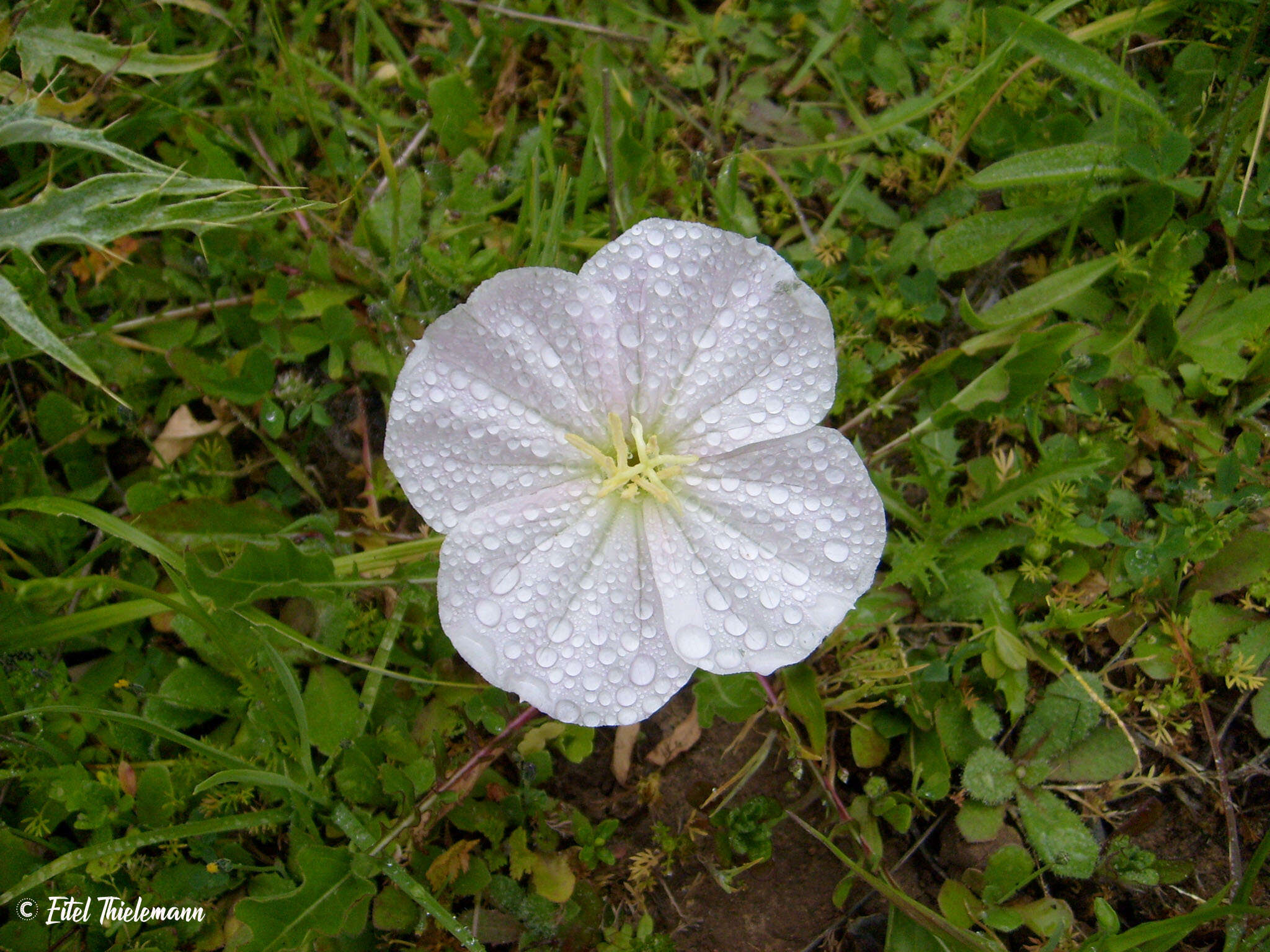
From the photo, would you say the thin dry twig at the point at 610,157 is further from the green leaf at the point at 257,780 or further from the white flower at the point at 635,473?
the green leaf at the point at 257,780

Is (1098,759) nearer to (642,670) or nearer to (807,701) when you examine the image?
(807,701)

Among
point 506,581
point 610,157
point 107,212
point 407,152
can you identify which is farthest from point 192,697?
point 610,157

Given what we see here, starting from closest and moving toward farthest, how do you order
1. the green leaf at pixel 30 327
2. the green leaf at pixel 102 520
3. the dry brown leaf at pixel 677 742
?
1. the green leaf at pixel 30 327
2. the green leaf at pixel 102 520
3. the dry brown leaf at pixel 677 742

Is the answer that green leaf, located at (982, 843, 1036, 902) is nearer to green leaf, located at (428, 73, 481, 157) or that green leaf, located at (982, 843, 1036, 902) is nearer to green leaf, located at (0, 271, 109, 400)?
green leaf, located at (0, 271, 109, 400)

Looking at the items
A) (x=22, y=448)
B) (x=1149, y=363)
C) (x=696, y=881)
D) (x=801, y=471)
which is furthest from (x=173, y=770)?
(x=1149, y=363)

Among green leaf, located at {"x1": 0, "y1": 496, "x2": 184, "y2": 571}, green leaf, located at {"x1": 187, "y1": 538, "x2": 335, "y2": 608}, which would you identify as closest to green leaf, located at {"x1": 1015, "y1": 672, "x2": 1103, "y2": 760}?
green leaf, located at {"x1": 187, "y1": 538, "x2": 335, "y2": 608}

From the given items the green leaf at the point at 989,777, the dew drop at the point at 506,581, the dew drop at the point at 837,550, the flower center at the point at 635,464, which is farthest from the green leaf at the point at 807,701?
the dew drop at the point at 506,581

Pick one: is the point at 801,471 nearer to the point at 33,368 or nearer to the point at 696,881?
the point at 696,881
